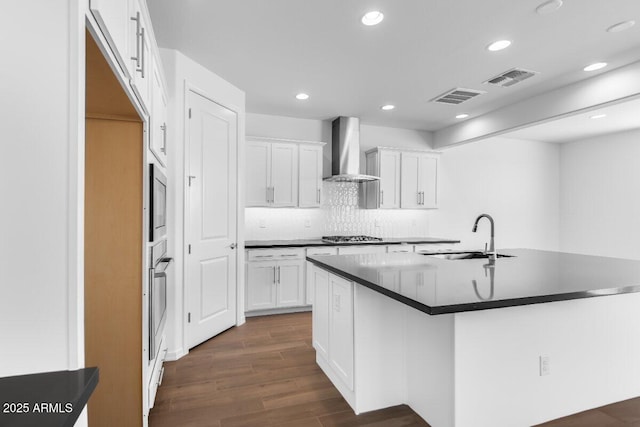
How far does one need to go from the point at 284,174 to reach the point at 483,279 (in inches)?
127

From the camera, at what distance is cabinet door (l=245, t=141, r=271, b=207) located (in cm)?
442

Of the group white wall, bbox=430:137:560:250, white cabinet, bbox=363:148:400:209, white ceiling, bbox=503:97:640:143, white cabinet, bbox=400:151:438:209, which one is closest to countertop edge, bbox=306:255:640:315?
white cabinet, bbox=363:148:400:209

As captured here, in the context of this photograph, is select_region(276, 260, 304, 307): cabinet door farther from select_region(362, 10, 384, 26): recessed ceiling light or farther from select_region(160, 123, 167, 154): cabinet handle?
select_region(362, 10, 384, 26): recessed ceiling light

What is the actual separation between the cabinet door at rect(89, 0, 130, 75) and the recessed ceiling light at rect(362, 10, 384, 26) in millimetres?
1595

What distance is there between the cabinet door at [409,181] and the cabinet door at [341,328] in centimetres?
312

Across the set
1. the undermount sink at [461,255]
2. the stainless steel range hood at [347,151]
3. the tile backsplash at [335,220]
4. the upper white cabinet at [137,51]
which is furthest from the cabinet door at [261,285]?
the upper white cabinet at [137,51]

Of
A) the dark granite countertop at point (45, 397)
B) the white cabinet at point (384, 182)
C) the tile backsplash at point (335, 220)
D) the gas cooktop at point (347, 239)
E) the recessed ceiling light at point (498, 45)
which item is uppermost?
the recessed ceiling light at point (498, 45)

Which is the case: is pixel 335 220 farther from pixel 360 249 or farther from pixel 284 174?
pixel 284 174

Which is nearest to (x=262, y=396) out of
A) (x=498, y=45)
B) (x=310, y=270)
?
(x=310, y=270)

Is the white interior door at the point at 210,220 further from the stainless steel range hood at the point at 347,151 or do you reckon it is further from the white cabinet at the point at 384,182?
the white cabinet at the point at 384,182

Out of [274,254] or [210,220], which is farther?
[274,254]

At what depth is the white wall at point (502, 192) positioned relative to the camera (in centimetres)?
595

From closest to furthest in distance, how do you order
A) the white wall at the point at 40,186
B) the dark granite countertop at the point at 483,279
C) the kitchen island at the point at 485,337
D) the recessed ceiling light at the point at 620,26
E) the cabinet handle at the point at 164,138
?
1. the white wall at the point at 40,186
2. the dark granite countertop at the point at 483,279
3. the kitchen island at the point at 485,337
4. the recessed ceiling light at the point at 620,26
5. the cabinet handle at the point at 164,138

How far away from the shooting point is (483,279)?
1.82 m
